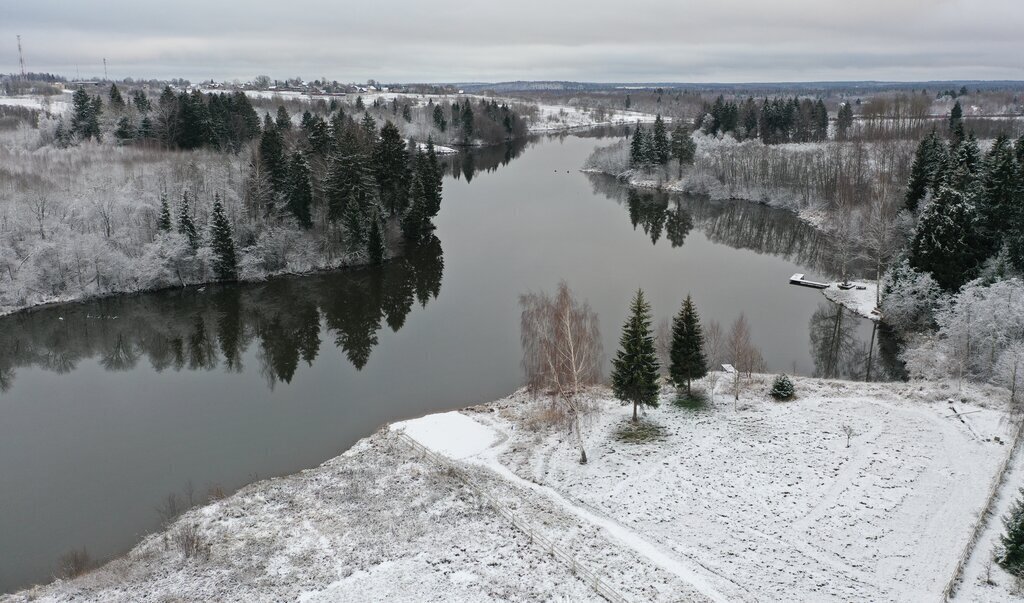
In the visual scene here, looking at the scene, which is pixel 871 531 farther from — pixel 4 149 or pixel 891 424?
pixel 4 149

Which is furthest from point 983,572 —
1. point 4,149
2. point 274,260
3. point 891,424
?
point 4,149

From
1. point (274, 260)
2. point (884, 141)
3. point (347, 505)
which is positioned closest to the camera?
point (347, 505)

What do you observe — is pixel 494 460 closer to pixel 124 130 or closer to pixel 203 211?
pixel 203 211

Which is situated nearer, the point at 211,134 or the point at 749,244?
the point at 749,244

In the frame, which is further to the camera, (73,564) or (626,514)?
(626,514)

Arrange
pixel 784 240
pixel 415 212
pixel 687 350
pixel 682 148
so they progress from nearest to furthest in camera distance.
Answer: pixel 687 350
pixel 415 212
pixel 784 240
pixel 682 148

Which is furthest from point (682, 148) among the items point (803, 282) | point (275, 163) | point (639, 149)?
point (275, 163)

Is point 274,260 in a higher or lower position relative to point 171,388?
higher
